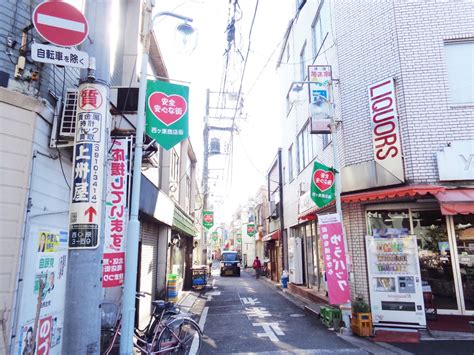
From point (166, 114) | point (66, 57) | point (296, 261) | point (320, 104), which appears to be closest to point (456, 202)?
point (320, 104)

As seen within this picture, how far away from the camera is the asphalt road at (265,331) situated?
7.27 metres

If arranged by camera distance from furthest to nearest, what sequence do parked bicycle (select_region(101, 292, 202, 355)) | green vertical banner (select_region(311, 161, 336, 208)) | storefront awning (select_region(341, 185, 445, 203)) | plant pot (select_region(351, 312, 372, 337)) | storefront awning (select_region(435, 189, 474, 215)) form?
1. green vertical banner (select_region(311, 161, 336, 208))
2. plant pot (select_region(351, 312, 372, 337))
3. storefront awning (select_region(341, 185, 445, 203))
4. storefront awning (select_region(435, 189, 474, 215))
5. parked bicycle (select_region(101, 292, 202, 355))

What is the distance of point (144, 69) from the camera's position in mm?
5188

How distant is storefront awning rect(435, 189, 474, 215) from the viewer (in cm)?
764

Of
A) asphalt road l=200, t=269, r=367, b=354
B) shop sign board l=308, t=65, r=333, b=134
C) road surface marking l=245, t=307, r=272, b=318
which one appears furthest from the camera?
road surface marking l=245, t=307, r=272, b=318

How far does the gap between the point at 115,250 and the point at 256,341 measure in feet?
14.4

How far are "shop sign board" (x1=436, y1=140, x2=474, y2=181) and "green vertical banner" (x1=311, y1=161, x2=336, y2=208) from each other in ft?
9.04

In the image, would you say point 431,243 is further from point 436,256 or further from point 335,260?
point 335,260

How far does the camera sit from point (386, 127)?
30.7 ft

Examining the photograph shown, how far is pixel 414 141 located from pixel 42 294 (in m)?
9.10

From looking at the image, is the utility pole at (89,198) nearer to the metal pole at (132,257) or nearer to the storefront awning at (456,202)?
the metal pole at (132,257)

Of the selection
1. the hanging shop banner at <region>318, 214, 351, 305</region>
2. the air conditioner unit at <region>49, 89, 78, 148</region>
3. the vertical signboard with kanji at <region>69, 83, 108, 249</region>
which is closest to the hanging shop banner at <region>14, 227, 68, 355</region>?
the vertical signboard with kanji at <region>69, 83, 108, 249</region>

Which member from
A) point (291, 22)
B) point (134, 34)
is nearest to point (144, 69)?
point (134, 34)

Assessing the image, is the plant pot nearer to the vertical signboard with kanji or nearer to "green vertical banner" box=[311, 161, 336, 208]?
"green vertical banner" box=[311, 161, 336, 208]
